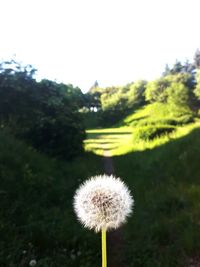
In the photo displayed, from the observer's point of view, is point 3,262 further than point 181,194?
No

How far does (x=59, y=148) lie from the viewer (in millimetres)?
11070

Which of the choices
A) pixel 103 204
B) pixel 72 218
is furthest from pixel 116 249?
pixel 103 204

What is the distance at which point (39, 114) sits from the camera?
414 inches

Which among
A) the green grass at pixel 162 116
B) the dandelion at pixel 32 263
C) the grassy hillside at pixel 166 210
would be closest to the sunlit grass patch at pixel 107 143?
the green grass at pixel 162 116

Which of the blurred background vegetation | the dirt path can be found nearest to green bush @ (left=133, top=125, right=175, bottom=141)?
the blurred background vegetation

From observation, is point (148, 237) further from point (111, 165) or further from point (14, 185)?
point (111, 165)

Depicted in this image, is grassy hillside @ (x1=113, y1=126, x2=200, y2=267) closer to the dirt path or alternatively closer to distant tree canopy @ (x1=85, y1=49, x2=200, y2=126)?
the dirt path

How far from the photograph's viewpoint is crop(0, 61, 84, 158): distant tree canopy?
9680 millimetres

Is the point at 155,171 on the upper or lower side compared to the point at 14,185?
lower

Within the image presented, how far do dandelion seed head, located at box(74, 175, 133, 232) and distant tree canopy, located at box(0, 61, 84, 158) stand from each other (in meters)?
7.66

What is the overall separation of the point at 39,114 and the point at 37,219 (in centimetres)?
555

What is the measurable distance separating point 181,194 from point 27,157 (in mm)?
3364

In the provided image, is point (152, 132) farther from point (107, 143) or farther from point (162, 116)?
point (162, 116)

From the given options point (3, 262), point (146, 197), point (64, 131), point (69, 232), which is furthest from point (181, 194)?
point (64, 131)
